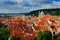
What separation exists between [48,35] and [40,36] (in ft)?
2.18

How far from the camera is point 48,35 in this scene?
2412cm

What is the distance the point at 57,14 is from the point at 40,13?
3738 mm

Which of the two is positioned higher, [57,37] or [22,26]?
[57,37]

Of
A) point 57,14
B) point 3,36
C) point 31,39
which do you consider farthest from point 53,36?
point 57,14

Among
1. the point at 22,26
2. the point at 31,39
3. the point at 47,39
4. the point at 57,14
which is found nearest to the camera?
the point at 47,39

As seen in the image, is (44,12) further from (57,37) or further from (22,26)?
(57,37)

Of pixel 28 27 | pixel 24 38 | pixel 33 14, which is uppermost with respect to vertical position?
pixel 24 38

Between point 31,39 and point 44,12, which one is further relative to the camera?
point 44,12

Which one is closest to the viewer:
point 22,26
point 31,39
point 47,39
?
point 47,39

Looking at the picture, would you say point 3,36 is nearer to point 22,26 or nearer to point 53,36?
point 53,36

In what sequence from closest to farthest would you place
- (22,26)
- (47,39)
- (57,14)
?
(47,39)
(22,26)
(57,14)

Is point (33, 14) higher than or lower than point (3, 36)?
lower

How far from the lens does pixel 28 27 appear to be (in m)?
39.3

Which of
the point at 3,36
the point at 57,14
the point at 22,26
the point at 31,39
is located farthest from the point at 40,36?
the point at 57,14
